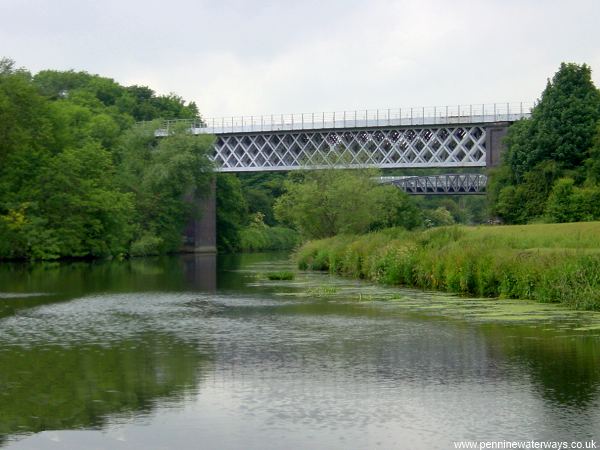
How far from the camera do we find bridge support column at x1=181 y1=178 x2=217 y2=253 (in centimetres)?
11006

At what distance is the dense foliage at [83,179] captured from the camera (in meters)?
78.4

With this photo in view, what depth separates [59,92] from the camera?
129875 mm

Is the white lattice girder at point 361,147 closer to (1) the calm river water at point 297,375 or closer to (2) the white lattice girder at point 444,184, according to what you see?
(2) the white lattice girder at point 444,184

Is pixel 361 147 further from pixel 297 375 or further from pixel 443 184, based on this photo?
pixel 297 375

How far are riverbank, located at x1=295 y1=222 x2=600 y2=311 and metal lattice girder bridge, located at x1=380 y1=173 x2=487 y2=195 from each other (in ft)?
221

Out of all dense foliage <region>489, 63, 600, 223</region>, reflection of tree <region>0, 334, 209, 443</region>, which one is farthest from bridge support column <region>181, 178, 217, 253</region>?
reflection of tree <region>0, 334, 209, 443</region>

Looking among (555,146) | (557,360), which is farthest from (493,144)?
(557,360)

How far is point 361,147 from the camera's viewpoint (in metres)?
100

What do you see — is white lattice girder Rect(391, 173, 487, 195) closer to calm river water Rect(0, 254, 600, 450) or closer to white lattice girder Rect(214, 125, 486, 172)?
white lattice girder Rect(214, 125, 486, 172)

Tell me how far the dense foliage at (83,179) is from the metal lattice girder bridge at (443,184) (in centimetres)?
3394

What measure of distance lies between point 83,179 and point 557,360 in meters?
67.2

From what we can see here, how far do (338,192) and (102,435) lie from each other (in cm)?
5802

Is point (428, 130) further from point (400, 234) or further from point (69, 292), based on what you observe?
point (69, 292)

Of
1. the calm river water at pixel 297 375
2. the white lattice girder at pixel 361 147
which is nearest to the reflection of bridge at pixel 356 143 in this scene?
the white lattice girder at pixel 361 147
